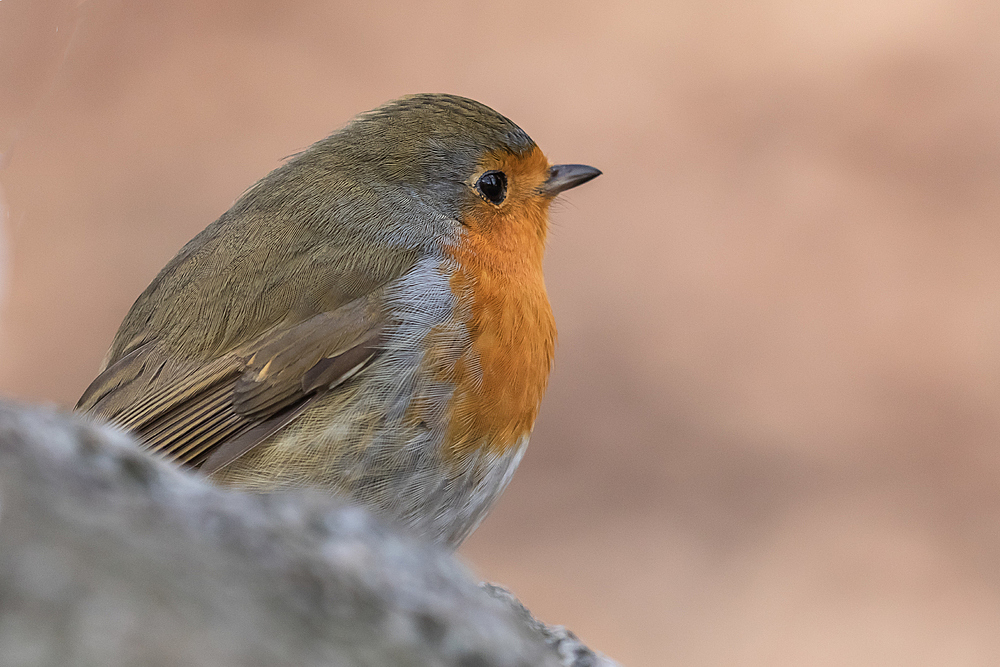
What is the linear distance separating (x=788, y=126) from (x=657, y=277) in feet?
4.16

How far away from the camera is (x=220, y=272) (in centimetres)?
225

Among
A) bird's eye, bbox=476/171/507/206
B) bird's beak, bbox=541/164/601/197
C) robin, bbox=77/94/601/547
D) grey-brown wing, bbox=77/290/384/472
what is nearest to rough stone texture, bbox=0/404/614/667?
robin, bbox=77/94/601/547

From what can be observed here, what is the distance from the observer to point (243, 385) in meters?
2.17

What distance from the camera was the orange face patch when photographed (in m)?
2.12

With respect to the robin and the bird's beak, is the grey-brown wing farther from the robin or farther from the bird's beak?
the bird's beak

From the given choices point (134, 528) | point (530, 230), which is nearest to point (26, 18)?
point (134, 528)

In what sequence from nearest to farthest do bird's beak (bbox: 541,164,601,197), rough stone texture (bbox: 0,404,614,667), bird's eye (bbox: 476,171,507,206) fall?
rough stone texture (bbox: 0,404,614,667) → bird's eye (bbox: 476,171,507,206) → bird's beak (bbox: 541,164,601,197)

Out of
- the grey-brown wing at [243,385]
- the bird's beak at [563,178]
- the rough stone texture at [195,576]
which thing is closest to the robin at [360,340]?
the grey-brown wing at [243,385]

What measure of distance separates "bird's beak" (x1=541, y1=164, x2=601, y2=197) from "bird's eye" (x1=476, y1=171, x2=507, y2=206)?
0.17m

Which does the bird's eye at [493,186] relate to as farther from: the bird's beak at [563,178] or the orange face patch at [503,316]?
the bird's beak at [563,178]

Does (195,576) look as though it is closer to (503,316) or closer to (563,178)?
(503,316)

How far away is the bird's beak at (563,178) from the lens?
274 centimetres

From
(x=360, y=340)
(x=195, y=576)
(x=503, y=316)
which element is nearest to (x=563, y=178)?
(x=503, y=316)

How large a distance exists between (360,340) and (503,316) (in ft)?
1.07
